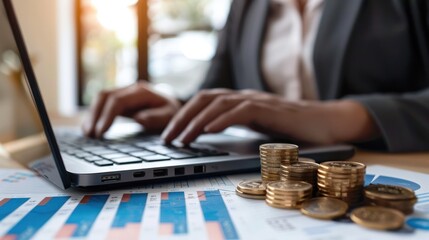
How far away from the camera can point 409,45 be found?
833 millimetres

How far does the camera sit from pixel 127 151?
549mm

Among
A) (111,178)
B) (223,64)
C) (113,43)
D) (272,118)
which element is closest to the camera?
(111,178)

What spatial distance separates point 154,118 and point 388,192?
52cm

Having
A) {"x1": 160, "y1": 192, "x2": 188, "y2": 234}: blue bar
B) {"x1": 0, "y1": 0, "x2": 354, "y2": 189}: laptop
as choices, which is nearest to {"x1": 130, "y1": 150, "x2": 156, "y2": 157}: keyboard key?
{"x1": 0, "y1": 0, "x2": 354, "y2": 189}: laptop

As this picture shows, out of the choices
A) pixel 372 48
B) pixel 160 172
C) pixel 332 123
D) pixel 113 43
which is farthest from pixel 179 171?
pixel 113 43

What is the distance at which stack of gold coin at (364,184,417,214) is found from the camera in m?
0.35

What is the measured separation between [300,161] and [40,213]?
9.5 inches

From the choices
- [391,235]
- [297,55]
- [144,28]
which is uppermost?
[144,28]

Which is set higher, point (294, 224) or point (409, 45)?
point (409, 45)

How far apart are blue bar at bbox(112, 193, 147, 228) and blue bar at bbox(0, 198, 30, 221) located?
0.29 ft

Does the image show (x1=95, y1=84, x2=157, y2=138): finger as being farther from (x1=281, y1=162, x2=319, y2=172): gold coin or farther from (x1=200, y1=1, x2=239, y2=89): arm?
(x1=281, y1=162, x2=319, y2=172): gold coin

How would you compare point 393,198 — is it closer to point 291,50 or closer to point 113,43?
point 291,50

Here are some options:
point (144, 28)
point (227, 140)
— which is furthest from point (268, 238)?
point (144, 28)

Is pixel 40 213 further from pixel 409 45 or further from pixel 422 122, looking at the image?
pixel 409 45
